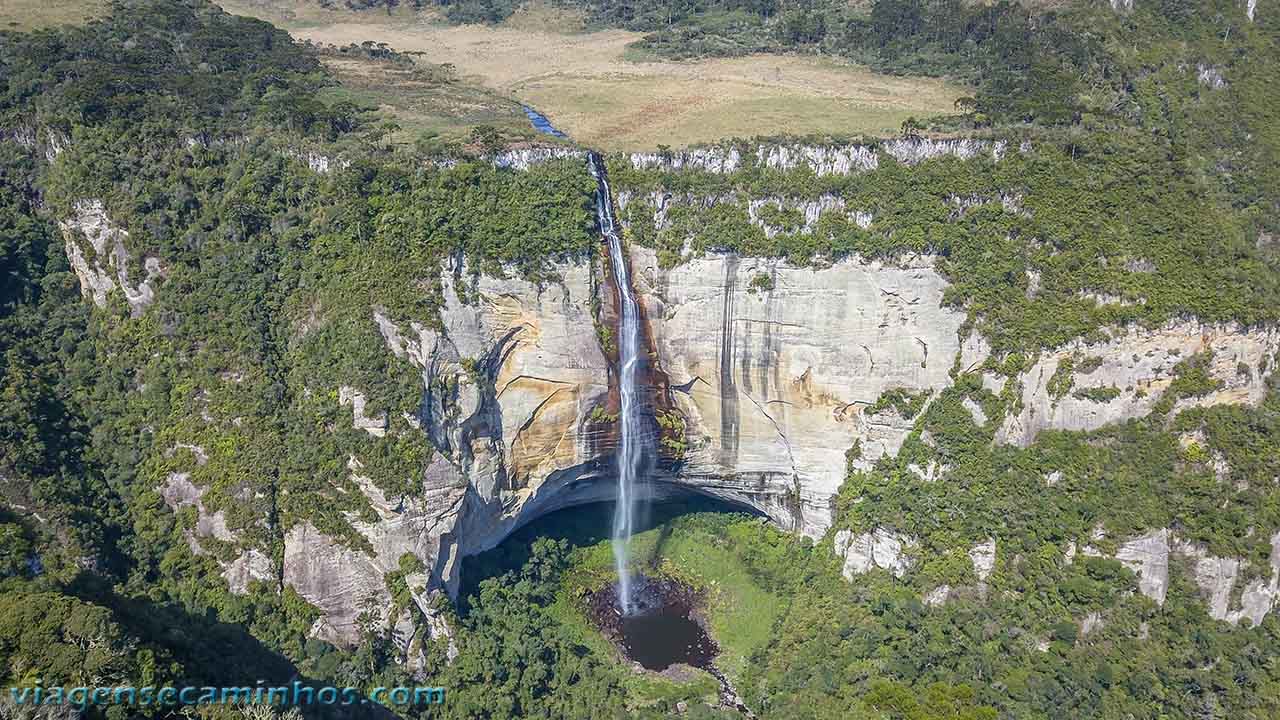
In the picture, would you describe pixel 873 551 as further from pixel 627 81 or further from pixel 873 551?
pixel 627 81

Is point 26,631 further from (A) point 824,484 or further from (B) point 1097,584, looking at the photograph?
(B) point 1097,584

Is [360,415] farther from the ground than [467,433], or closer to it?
farther from the ground

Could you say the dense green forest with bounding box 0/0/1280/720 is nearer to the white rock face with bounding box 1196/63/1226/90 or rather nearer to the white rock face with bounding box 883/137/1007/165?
the white rock face with bounding box 883/137/1007/165

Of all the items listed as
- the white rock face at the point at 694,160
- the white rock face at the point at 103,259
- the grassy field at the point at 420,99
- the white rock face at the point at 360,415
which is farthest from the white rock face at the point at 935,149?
the white rock face at the point at 103,259

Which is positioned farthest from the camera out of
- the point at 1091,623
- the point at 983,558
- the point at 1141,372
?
the point at 983,558

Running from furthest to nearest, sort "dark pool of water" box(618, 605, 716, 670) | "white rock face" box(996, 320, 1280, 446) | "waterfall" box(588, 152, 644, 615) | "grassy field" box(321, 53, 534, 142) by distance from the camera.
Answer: "grassy field" box(321, 53, 534, 142)
"dark pool of water" box(618, 605, 716, 670)
"waterfall" box(588, 152, 644, 615)
"white rock face" box(996, 320, 1280, 446)

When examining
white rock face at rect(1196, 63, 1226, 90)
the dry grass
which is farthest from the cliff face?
white rock face at rect(1196, 63, 1226, 90)

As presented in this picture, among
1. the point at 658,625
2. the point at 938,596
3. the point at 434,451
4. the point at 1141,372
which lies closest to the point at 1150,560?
the point at 1141,372
